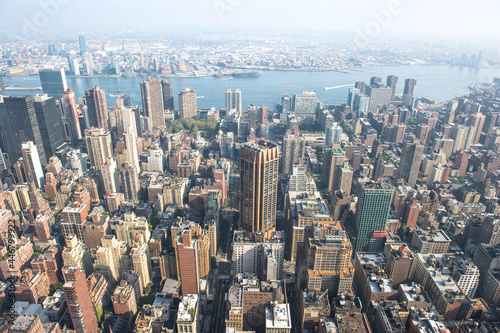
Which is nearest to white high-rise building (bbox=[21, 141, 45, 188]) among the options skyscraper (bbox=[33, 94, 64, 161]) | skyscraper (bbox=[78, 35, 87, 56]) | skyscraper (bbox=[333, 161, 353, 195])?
skyscraper (bbox=[33, 94, 64, 161])

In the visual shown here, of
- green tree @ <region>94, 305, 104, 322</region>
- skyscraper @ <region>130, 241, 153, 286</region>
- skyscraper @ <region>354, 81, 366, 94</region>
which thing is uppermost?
skyscraper @ <region>354, 81, 366, 94</region>

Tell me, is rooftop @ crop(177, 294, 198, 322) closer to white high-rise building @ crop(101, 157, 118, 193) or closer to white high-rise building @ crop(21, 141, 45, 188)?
white high-rise building @ crop(101, 157, 118, 193)

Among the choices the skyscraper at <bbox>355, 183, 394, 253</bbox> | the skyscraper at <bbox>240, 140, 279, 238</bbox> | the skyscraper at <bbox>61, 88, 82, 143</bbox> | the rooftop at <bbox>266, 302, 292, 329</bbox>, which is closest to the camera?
the rooftop at <bbox>266, 302, 292, 329</bbox>

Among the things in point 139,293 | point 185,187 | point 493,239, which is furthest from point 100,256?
point 493,239

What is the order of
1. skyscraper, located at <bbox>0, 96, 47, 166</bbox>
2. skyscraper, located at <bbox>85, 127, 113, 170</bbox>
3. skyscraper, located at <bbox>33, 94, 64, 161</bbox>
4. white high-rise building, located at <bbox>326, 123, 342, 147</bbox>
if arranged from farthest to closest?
white high-rise building, located at <bbox>326, 123, 342, 147</bbox> < skyscraper, located at <bbox>33, 94, 64, 161</bbox> < skyscraper, located at <bbox>0, 96, 47, 166</bbox> < skyscraper, located at <bbox>85, 127, 113, 170</bbox>

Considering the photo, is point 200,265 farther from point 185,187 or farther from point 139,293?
point 185,187

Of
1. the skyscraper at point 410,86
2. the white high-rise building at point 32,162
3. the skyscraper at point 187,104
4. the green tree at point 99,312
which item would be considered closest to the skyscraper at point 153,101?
the skyscraper at point 187,104
